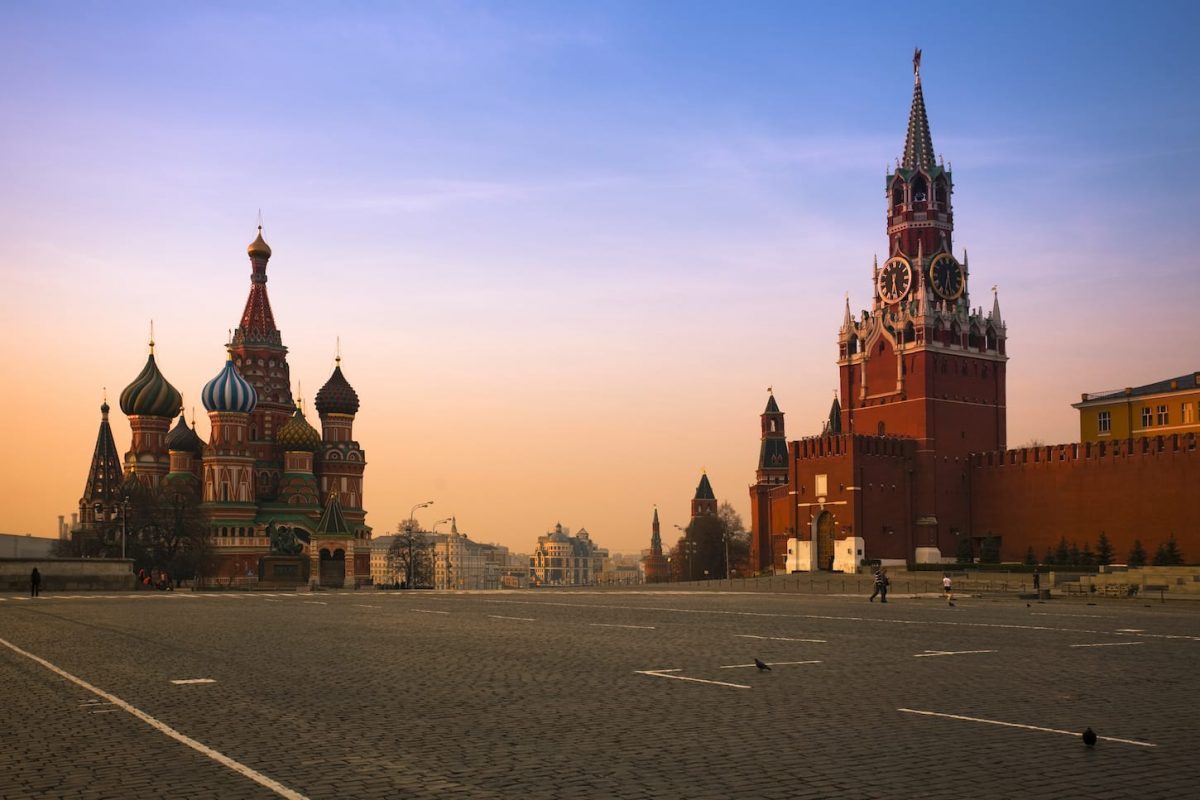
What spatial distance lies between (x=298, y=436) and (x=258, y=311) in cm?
1334

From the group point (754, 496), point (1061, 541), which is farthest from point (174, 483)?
point (1061, 541)

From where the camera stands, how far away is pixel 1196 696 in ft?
40.5

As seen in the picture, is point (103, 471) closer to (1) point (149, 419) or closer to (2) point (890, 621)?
(1) point (149, 419)

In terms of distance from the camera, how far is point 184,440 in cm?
9688

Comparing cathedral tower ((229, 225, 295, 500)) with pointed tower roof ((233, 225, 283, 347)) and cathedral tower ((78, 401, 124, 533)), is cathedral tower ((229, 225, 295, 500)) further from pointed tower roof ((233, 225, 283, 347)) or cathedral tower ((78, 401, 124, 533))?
cathedral tower ((78, 401, 124, 533))

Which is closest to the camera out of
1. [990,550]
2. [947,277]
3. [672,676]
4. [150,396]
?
[672,676]

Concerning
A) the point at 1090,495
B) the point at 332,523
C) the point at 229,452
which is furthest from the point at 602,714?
→ the point at 229,452

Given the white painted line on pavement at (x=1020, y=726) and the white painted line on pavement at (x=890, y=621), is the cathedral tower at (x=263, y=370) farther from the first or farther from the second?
the white painted line on pavement at (x=1020, y=726)

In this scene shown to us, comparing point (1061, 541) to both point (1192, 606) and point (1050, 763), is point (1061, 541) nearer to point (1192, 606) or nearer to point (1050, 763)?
point (1192, 606)

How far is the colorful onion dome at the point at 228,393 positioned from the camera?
92125mm

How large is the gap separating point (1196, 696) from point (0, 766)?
11264 mm

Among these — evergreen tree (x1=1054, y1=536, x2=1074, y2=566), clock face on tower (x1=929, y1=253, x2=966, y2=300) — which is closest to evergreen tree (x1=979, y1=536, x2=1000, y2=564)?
evergreen tree (x1=1054, y1=536, x2=1074, y2=566)

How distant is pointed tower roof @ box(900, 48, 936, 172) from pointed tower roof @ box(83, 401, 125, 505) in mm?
64470

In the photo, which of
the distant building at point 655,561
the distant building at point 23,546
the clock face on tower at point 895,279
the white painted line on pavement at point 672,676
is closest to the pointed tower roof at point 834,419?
the clock face on tower at point 895,279
